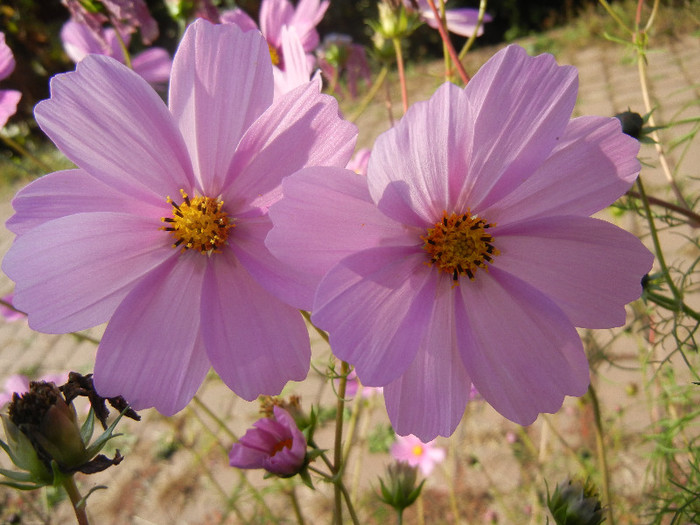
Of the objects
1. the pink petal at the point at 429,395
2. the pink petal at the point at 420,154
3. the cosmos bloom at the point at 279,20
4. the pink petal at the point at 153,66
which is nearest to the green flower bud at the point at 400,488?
the pink petal at the point at 429,395

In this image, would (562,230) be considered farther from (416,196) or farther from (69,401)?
(69,401)

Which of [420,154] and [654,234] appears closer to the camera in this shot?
[420,154]

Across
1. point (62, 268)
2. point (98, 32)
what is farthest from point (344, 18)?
point (62, 268)

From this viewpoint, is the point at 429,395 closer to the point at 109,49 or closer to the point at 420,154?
the point at 420,154

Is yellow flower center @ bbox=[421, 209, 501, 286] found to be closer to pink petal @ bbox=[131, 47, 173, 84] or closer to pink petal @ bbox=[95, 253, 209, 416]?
pink petal @ bbox=[95, 253, 209, 416]

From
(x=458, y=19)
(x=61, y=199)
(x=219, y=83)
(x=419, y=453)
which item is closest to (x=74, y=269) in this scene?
(x=61, y=199)

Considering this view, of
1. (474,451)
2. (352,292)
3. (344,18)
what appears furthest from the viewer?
(344,18)

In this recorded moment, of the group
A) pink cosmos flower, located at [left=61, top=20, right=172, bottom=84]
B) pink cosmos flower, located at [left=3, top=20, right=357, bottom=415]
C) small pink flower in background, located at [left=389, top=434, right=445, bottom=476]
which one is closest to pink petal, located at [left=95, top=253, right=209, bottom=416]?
pink cosmos flower, located at [left=3, top=20, right=357, bottom=415]

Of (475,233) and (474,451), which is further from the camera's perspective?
(474,451)
